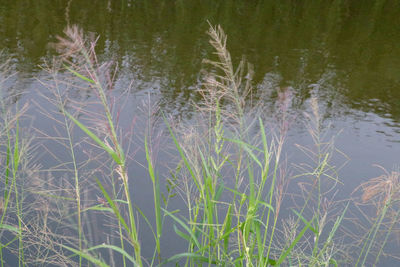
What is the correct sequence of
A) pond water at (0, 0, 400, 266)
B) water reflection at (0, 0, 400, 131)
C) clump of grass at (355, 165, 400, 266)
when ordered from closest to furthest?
1. clump of grass at (355, 165, 400, 266)
2. pond water at (0, 0, 400, 266)
3. water reflection at (0, 0, 400, 131)

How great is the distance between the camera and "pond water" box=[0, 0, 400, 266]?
11.1 ft

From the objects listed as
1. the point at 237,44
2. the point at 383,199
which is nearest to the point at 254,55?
the point at 237,44

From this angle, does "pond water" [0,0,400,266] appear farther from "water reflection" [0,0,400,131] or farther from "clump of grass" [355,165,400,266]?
"clump of grass" [355,165,400,266]

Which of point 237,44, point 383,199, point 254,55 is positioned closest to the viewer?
point 383,199

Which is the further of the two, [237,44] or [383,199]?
[237,44]

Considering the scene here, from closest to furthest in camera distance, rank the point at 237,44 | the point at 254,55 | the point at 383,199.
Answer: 1. the point at 383,199
2. the point at 254,55
3. the point at 237,44

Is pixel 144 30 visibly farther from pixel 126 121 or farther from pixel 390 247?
pixel 390 247

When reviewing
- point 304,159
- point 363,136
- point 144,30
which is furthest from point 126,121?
point 144,30

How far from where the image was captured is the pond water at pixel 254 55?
338 centimetres

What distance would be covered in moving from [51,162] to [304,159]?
1421mm

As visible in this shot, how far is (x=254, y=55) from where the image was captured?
5074 mm

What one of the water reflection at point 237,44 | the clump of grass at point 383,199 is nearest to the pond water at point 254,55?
the water reflection at point 237,44

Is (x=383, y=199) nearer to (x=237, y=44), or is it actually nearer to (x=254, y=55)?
(x=254, y=55)

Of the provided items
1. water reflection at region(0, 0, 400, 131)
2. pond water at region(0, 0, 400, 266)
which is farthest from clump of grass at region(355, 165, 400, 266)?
water reflection at region(0, 0, 400, 131)
